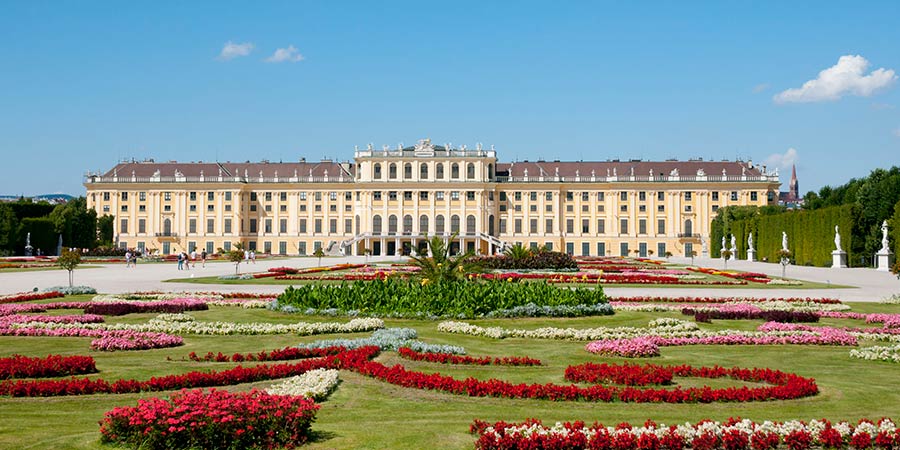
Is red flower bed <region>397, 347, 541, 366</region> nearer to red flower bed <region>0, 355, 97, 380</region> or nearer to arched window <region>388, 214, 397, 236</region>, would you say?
red flower bed <region>0, 355, 97, 380</region>

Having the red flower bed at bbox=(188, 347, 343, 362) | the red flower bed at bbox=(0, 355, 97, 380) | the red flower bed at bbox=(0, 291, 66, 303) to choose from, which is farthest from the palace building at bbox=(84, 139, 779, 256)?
the red flower bed at bbox=(0, 355, 97, 380)

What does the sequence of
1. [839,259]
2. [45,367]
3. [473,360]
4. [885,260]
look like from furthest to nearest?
1. [839,259]
2. [885,260]
3. [473,360]
4. [45,367]

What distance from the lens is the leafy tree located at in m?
78.6

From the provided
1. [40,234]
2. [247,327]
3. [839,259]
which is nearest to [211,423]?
[247,327]

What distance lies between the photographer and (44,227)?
64500 mm

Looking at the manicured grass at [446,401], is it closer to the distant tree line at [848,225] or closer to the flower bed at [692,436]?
the flower bed at [692,436]

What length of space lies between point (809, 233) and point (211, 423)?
50.9 metres

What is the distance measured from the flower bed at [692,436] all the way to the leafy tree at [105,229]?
77.6 metres

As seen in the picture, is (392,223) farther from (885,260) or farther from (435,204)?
(885,260)

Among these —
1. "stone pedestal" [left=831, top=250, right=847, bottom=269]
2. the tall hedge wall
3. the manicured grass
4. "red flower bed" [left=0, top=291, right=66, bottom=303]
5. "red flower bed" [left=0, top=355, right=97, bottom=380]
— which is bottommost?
the manicured grass

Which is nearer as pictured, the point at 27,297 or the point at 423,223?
the point at 27,297

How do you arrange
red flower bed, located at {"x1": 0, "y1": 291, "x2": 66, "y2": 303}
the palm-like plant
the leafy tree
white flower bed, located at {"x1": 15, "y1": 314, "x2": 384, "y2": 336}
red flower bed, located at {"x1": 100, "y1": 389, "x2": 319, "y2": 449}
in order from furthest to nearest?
1. the leafy tree
2. red flower bed, located at {"x1": 0, "y1": 291, "x2": 66, "y2": 303}
3. the palm-like plant
4. white flower bed, located at {"x1": 15, "y1": 314, "x2": 384, "y2": 336}
5. red flower bed, located at {"x1": 100, "y1": 389, "x2": 319, "y2": 449}

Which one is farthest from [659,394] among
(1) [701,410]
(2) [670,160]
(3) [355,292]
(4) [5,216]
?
(2) [670,160]

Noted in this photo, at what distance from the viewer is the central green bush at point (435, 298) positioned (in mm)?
15781
